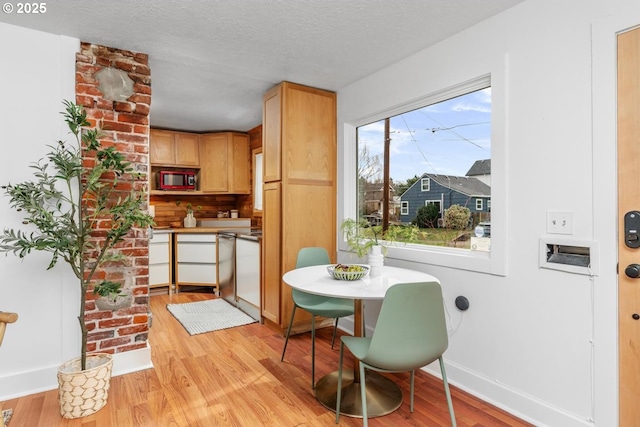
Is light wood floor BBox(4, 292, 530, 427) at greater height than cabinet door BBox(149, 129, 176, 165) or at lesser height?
lesser

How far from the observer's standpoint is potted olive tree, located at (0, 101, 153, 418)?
2033mm

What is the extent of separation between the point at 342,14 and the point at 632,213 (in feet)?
6.27

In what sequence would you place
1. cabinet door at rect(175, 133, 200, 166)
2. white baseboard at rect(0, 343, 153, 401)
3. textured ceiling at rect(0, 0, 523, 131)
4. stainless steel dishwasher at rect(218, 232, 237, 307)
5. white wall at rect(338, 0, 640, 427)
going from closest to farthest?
white wall at rect(338, 0, 640, 427)
textured ceiling at rect(0, 0, 523, 131)
white baseboard at rect(0, 343, 153, 401)
stainless steel dishwasher at rect(218, 232, 237, 307)
cabinet door at rect(175, 133, 200, 166)

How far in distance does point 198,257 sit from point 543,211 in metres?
4.21

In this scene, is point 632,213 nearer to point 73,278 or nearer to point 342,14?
point 342,14

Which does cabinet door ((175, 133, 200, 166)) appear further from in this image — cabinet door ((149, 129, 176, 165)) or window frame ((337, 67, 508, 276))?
window frame ((337, 67, 508, 276))

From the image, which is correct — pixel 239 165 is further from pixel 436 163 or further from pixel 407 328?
pixel 407 328

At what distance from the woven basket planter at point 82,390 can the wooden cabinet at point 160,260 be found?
2.67m

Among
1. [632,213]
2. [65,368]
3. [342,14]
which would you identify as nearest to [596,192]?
[632,213]

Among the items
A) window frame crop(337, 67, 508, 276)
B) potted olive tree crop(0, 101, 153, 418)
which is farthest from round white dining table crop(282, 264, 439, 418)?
potted olive tree crop(0, 101, 153, 418)

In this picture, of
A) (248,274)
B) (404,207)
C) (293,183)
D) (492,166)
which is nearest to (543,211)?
(492,166)

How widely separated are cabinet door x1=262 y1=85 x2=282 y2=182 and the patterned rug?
5.22 ft

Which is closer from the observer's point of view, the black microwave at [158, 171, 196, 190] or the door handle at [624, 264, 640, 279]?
the door handle at [624, 264, 640, 279]

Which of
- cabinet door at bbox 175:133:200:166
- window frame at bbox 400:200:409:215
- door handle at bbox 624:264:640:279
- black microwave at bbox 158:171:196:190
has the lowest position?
door handle at bbox 624:264:640:279
